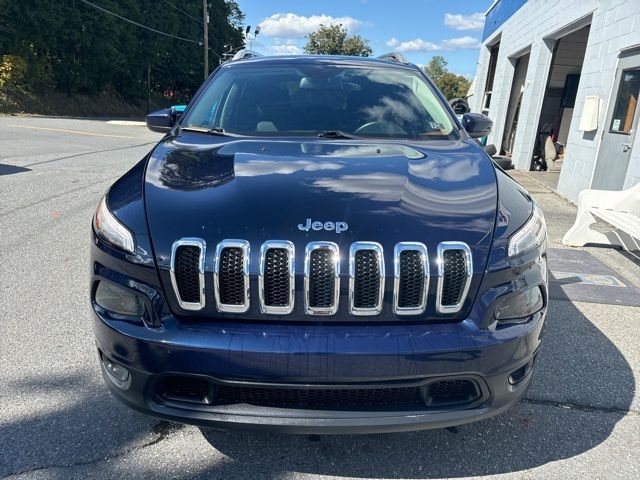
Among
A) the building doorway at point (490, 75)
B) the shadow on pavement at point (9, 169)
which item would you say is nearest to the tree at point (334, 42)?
the building doorway at point (490, 75)

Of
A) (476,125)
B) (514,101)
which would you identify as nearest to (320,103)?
(476,125)

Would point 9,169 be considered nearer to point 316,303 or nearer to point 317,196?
point 317,196

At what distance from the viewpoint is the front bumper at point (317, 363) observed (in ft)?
5.58

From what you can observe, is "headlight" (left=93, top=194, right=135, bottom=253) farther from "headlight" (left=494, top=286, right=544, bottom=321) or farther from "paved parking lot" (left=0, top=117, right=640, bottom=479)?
"headlight" (left=494, top=286, right=544, bottom=321)

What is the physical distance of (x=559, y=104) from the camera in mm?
14656

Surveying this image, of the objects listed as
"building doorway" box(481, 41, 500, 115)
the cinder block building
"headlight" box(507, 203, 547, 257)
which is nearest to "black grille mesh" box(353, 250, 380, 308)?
"headlight" box(507, 203, 547, 257)

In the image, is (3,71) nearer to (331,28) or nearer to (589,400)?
(589,400)

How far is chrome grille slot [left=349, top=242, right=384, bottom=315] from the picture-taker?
1.76m

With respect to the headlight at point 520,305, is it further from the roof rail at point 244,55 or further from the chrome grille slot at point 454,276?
the roof rail at point 244,55

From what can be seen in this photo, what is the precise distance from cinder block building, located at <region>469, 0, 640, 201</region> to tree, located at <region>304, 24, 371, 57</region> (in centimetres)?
4203

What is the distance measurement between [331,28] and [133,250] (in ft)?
200

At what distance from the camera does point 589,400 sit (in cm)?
263

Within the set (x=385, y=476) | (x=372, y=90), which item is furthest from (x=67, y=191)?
(x=385, y=476)

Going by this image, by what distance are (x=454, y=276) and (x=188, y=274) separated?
98cm
